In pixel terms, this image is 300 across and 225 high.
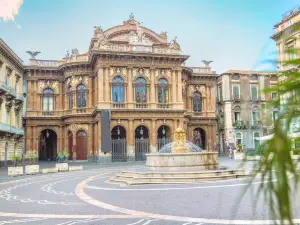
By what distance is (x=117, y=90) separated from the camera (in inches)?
1307

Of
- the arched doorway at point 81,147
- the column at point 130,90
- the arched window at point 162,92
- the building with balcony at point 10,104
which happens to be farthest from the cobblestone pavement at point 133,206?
the arched doorway at point 81,147

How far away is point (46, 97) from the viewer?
38.2 meters

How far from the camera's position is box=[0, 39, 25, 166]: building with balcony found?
3141 cm

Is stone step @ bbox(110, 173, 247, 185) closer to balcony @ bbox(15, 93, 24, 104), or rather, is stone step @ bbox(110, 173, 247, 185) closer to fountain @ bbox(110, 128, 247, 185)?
fountain @ bbox(110, 128, 247, 185)

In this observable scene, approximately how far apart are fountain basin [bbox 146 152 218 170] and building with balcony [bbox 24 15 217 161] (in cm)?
1560

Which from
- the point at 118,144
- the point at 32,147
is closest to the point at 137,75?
the point at 118,144

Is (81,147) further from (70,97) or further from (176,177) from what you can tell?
(176,177)

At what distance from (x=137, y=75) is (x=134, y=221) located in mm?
27119

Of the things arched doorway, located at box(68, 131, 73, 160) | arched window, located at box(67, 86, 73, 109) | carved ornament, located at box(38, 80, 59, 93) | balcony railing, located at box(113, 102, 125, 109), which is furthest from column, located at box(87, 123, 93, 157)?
carved ornament, located at box(38, 80, 59, 93)

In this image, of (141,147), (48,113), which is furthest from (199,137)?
(48,113)

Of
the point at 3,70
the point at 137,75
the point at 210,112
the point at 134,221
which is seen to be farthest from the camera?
the point at 210,112

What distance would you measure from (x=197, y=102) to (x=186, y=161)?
2682 centimetres

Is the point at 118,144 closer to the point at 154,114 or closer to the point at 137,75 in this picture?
the point at 154,114

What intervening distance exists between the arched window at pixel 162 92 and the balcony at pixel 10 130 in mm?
14393
